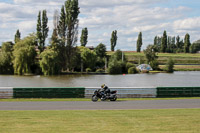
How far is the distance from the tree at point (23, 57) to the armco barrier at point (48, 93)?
5367cm

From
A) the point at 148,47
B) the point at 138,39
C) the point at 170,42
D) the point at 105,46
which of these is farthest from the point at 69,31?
the point at 170,42

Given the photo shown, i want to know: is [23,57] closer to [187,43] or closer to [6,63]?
[6,63]

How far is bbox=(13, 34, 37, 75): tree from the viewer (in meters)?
80.6

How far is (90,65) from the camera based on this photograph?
321 feet

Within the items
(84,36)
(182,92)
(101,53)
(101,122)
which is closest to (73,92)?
(182,92)

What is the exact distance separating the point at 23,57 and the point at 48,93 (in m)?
54.8

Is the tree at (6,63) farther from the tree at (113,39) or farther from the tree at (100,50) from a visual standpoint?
the tree at (113,39)

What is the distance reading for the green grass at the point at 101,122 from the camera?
13188mm

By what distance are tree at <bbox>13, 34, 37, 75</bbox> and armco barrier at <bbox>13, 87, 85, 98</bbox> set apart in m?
53.7

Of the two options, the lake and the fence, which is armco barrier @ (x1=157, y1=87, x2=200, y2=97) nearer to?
the fence

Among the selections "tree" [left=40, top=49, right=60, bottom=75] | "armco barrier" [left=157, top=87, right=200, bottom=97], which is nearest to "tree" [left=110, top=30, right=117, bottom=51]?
"tree" [left=40, top=49, right=60, bottom=75]

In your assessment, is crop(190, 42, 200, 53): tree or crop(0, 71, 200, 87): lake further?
crop(190, 42, 200, 53): tree

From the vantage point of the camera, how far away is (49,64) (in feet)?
268

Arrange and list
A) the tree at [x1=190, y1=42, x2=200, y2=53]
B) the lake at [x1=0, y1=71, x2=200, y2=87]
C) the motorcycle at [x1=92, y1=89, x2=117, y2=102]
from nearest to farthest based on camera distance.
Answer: the motorcycle at [x1=92, y1=89, x2=117, y2=102], the lake at [x1=0, y1=71, x2=200, y2=87], the tree at [x1=190, y1=42, x2=200, y2=53]
